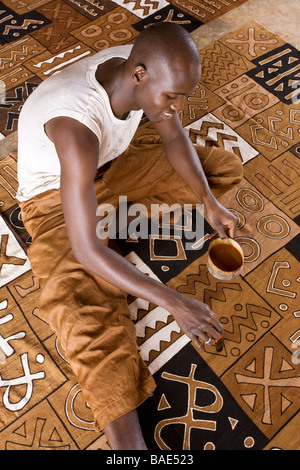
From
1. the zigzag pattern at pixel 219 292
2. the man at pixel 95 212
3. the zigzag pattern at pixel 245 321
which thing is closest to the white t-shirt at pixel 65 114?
the man at pixel 95 212

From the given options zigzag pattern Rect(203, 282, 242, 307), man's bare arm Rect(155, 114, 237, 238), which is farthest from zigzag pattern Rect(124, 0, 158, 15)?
zigzag pattern Rect(203, 282, 242, 307)

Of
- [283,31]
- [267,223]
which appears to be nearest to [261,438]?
[267,223]

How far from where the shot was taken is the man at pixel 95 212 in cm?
104

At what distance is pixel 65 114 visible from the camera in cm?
107

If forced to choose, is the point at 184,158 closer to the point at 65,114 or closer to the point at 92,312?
the point at 65,114

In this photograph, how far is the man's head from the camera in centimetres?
99

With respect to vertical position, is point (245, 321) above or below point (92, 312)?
below

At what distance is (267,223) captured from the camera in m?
1.65

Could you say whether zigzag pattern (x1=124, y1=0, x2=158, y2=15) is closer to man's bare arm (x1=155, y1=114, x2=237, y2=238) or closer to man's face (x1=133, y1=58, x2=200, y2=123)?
man's bare arm (x1=155, y1=114, x2=237, y2=238)

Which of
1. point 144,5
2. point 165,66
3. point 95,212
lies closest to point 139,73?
point 165,66

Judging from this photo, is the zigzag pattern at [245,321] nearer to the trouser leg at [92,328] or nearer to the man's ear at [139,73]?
the trouser leg at [92,328]

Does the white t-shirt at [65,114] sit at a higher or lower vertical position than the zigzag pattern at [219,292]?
higher

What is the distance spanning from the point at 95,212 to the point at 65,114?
0.28 metres

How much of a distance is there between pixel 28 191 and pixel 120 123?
0.40 metres
